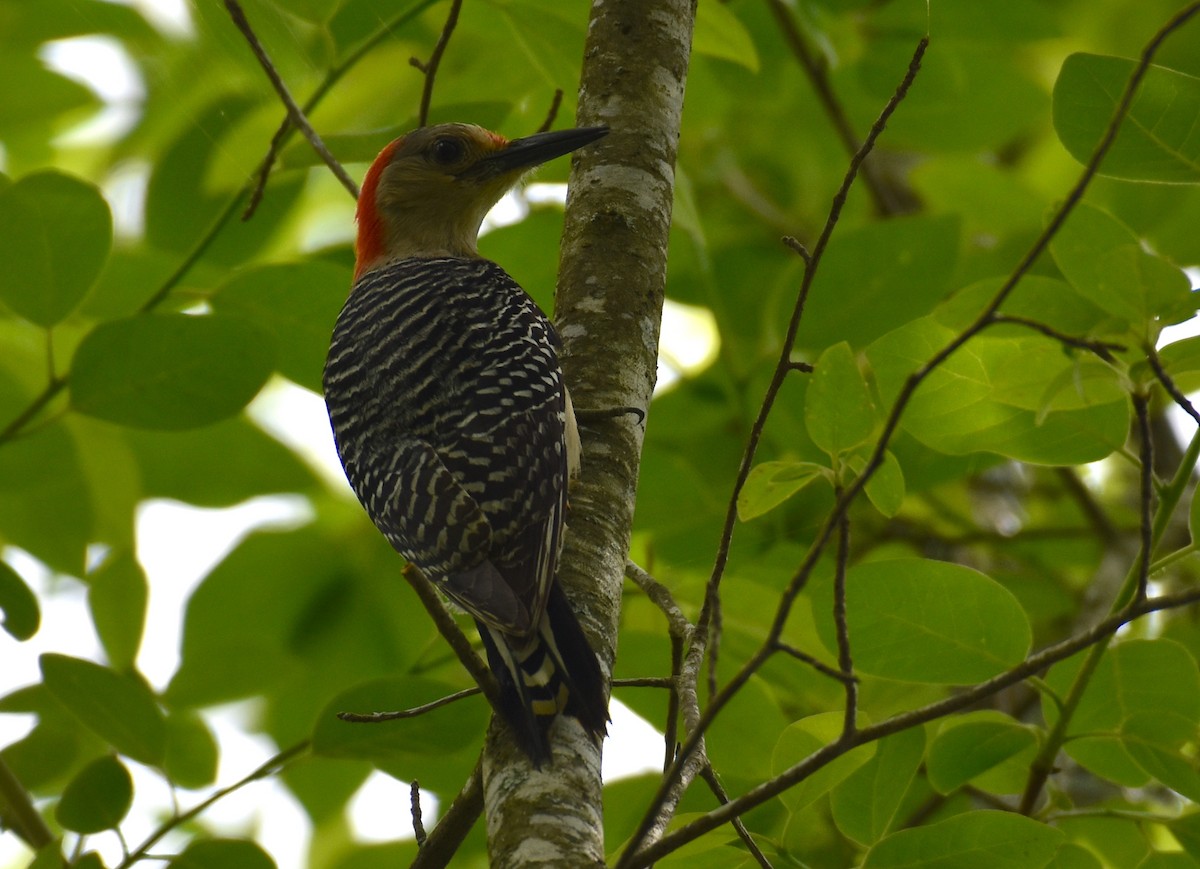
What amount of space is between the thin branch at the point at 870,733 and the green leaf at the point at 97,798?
5.25ft

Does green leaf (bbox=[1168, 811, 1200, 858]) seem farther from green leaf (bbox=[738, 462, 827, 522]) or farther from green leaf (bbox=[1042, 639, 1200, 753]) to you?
green leaf (bbox=[738, 462, 827, 522])

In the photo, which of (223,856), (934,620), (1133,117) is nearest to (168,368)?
(223,856)

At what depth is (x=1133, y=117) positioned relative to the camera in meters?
2.48

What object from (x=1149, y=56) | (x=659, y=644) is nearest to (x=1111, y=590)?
(x=659, y=644)

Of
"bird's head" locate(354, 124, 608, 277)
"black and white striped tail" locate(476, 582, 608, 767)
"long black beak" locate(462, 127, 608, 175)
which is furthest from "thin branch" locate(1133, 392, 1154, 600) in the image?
"bird's head" locate(354, 124, 608, 277)

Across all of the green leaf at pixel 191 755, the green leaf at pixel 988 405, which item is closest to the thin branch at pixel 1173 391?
the green leaf at pixel 988 405

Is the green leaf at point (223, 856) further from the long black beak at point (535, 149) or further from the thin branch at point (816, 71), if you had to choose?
the thin branch at point (816, 71)

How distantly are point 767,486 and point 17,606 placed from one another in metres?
1.79

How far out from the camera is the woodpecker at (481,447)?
2.65 meters

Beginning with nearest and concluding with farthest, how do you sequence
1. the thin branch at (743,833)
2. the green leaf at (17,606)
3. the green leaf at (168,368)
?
the thin branch at (743,833) < the green leaf at (17,606) < the green leaf at (168,368)

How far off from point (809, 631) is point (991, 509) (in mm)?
2863

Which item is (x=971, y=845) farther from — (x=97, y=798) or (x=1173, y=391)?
(x=97, y=798)

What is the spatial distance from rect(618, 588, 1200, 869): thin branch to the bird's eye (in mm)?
3223

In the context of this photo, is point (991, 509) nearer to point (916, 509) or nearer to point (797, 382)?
point (916, 509)
